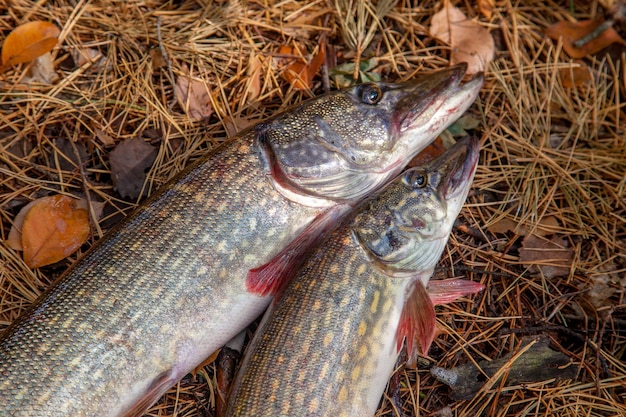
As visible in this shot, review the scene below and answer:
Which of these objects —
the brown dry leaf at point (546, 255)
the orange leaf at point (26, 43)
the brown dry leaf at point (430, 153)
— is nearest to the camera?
the brown dry leaf at point (546, 255)

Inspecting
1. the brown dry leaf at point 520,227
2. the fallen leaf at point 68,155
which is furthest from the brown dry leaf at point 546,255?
the fallen leaf at point 68,155

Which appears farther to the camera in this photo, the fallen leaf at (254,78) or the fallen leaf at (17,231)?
the fallen leaf at (254,78)

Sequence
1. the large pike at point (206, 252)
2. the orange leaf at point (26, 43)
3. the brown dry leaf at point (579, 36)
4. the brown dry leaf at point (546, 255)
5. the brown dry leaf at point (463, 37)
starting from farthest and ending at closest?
the brown dry leaf at point (579, 36) < the brown dry leaf at point (463, 37) < the orange leaf at point (26, 43) < the brown dry leaf at point (546, 255) < the large pike at point (206, 252)

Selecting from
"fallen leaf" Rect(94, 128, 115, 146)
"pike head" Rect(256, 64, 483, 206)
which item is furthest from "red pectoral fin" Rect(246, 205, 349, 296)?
"fallen leaf" Rect(94, 128, 115, 146)

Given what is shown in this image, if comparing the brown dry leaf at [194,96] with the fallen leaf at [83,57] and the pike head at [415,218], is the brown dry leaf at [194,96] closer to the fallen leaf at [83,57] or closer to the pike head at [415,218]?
the fallen leaf at [83,57]

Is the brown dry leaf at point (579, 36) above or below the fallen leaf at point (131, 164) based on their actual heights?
below

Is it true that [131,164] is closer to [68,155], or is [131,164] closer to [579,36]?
[68,155]

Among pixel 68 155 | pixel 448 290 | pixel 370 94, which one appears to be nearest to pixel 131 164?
pixel 68 155
